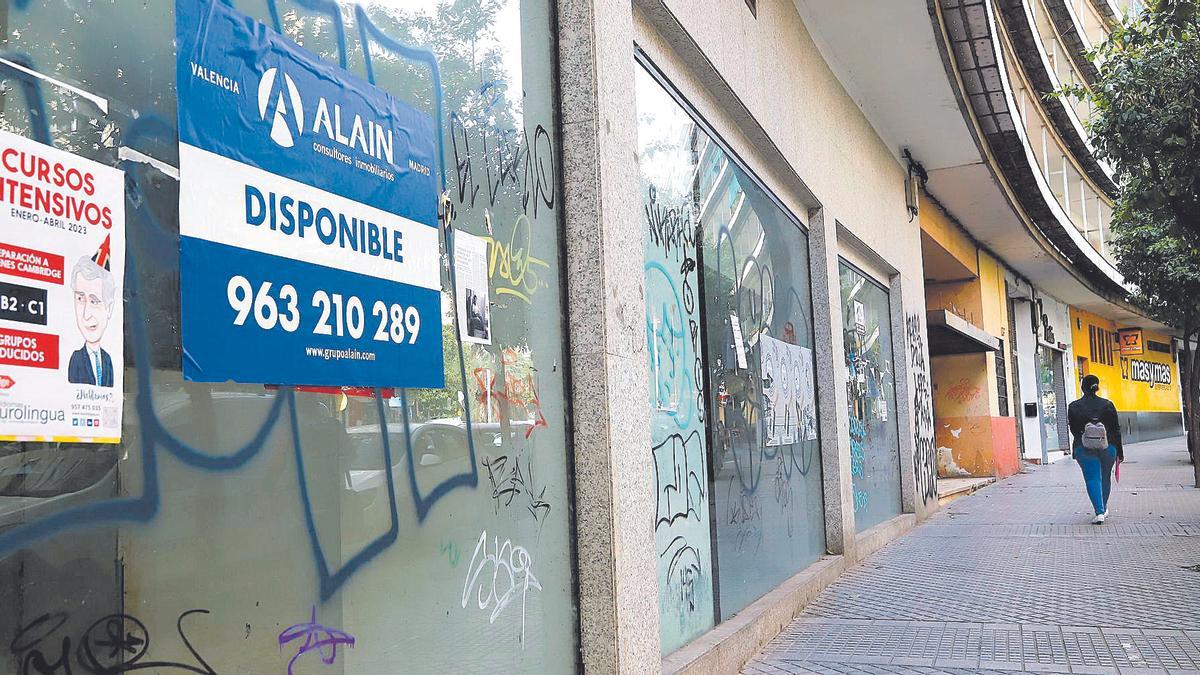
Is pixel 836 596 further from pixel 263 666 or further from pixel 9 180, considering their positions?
pixel 9 180

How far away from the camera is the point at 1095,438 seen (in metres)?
12.5

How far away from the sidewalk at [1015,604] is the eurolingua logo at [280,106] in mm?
4383

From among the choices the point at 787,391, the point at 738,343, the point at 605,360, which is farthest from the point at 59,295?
the point at 787,391

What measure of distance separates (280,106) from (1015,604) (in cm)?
671

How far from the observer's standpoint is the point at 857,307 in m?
12.2

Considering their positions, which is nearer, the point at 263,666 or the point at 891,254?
the point at 263,666

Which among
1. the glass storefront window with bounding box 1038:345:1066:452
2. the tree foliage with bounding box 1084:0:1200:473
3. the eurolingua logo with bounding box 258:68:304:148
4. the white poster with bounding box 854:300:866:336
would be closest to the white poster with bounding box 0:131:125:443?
the eurolingua logo with bounding box 258:68:304:148

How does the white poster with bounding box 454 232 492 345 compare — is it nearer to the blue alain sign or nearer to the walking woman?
the blue alain sign

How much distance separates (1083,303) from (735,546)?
3200 cm

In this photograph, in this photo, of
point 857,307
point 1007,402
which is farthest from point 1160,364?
point 857,307

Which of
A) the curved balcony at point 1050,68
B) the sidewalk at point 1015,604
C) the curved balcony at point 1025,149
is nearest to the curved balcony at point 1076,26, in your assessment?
the curved balcony at point 1050,68

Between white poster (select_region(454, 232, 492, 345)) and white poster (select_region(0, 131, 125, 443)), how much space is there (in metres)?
1.64

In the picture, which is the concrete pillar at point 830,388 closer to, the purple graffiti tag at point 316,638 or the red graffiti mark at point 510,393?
the red graffiti mark at point 510,393

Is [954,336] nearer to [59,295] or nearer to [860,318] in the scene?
[860,318]
